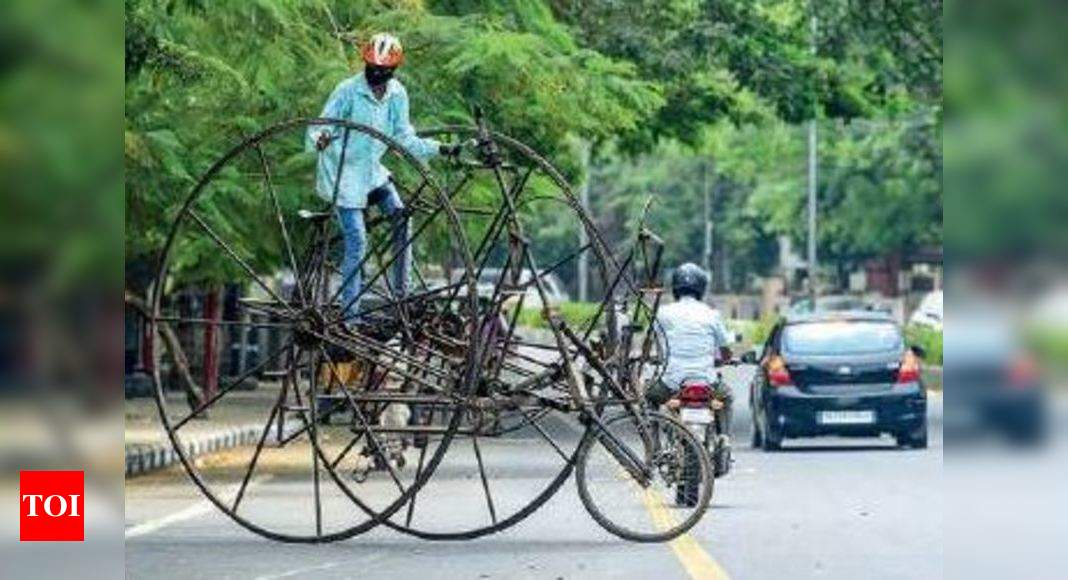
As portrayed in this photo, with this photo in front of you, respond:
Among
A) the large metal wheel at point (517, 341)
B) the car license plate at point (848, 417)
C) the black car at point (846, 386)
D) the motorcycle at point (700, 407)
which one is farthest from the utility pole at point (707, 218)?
the large metal wheel at point (517, 341)

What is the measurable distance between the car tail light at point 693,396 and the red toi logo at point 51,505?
11.1 m

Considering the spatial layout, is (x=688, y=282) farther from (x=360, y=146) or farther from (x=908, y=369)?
(x=908, y=369)

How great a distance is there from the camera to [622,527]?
15.0 meters

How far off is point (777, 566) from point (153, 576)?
3170 millimetres

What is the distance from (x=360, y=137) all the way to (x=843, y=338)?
1377cm

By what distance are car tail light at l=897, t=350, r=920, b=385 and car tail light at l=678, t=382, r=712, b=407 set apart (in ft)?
32.7

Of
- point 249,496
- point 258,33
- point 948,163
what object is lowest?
point 249,496

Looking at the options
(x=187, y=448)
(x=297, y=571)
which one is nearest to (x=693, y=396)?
(x=297, y=571)

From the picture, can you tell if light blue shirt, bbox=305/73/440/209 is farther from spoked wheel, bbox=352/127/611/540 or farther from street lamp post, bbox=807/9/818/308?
street lamp post, bbox=807/9/818/308

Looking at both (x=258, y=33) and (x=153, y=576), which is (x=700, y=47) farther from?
(x=153, y=576)

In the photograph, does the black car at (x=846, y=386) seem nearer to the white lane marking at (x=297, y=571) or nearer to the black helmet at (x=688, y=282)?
the black helmet at (x=688, y=282)

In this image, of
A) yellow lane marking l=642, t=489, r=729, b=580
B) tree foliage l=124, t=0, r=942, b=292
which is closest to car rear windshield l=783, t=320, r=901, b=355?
tree foliage l=124, t=0, r=942, b=292

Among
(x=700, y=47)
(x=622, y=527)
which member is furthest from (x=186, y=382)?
(x=622, y=527)

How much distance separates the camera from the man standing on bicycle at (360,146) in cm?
1403
